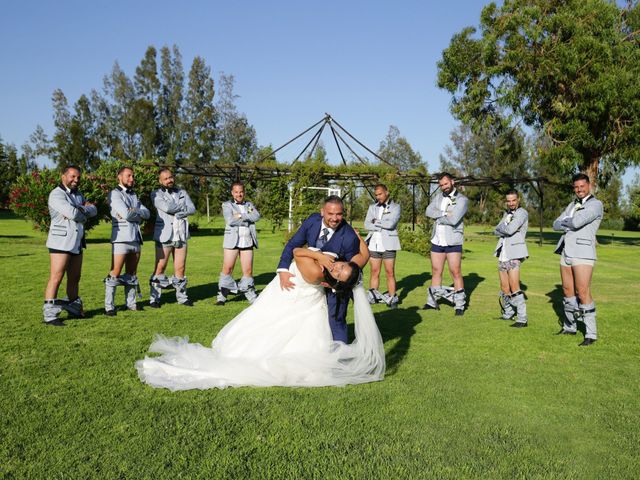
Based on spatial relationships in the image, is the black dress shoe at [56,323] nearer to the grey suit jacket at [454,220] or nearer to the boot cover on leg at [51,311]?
the boot cover on leg at [51,311]

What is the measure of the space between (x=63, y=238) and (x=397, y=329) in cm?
486

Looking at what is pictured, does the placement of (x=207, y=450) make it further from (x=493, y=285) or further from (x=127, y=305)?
(x=493, y=285)

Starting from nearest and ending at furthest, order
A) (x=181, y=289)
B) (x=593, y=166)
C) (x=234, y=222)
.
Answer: (x=181, y=289) < (x=234, y=222) < (x=593, y=166)

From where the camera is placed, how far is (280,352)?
17.5ft

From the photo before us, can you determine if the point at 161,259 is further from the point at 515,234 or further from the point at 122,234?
the point at 515,234

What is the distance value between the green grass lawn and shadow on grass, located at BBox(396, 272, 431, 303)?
3685 millimetres

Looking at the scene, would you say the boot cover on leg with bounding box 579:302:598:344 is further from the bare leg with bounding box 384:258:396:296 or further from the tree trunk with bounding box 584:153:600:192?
the tree trunk with bounding box 584:153:600:192

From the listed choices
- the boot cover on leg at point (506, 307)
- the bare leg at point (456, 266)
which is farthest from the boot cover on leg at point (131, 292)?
the boot cover on leg at point (506, 307)

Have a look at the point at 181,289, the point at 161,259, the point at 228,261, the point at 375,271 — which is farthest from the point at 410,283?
the point at 161,259

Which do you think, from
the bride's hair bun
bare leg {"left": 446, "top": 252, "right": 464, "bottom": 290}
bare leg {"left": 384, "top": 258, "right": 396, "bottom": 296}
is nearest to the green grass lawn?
the bride's hair bun

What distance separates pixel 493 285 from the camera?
12523 mm

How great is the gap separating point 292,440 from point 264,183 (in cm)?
2134

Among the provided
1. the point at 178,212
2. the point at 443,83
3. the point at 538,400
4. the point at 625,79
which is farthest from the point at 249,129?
the point at 538,400

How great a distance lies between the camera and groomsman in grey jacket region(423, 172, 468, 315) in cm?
891
